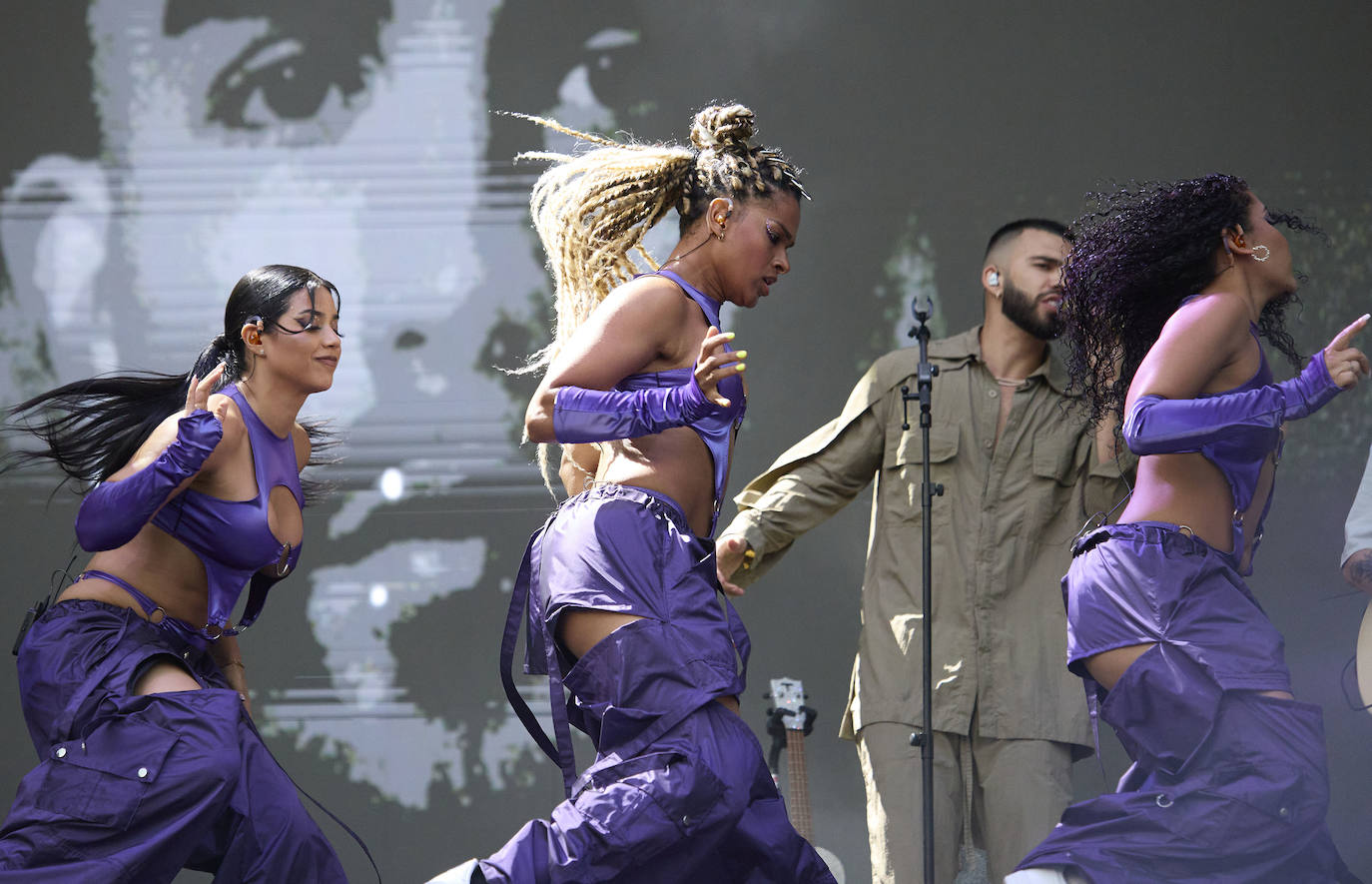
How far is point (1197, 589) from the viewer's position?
103 inches

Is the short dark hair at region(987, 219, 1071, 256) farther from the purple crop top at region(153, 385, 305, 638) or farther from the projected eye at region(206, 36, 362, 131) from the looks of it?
the projected eye at region(206, 36, 362, 131)

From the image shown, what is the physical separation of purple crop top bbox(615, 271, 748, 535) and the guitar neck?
1580 mm

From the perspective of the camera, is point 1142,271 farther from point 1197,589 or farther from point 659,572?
point 659,572

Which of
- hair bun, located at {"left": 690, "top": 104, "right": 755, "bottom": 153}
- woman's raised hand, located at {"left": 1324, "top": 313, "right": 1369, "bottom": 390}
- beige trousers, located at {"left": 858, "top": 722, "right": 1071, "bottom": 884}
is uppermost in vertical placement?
hair bun, located at {"left": 690, "top": 104, "right": 755, "bottom": 153}

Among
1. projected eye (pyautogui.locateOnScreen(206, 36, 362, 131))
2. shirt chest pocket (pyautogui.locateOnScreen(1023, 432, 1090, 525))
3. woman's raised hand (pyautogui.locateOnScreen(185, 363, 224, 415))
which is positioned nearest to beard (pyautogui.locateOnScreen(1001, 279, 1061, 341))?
shirt chest pocket (pyautogui.locateOnScreen(1023, 432, 1090, 525))

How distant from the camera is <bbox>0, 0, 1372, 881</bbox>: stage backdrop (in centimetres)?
486

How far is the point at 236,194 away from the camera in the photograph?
505 centimetres

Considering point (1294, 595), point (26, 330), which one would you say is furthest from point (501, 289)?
point (1294, 595)

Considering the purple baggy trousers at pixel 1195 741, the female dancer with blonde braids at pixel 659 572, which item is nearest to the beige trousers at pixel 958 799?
the purple baggy trousers at pixel 1195 741

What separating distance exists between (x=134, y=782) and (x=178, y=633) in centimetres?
38

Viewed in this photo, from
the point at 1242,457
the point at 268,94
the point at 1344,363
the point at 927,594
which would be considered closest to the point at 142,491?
the point at 927,594

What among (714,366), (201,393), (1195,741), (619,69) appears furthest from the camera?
(619,69)

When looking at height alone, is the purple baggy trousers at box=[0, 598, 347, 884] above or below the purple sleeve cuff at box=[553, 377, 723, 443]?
below

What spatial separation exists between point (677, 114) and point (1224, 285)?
2.53m
